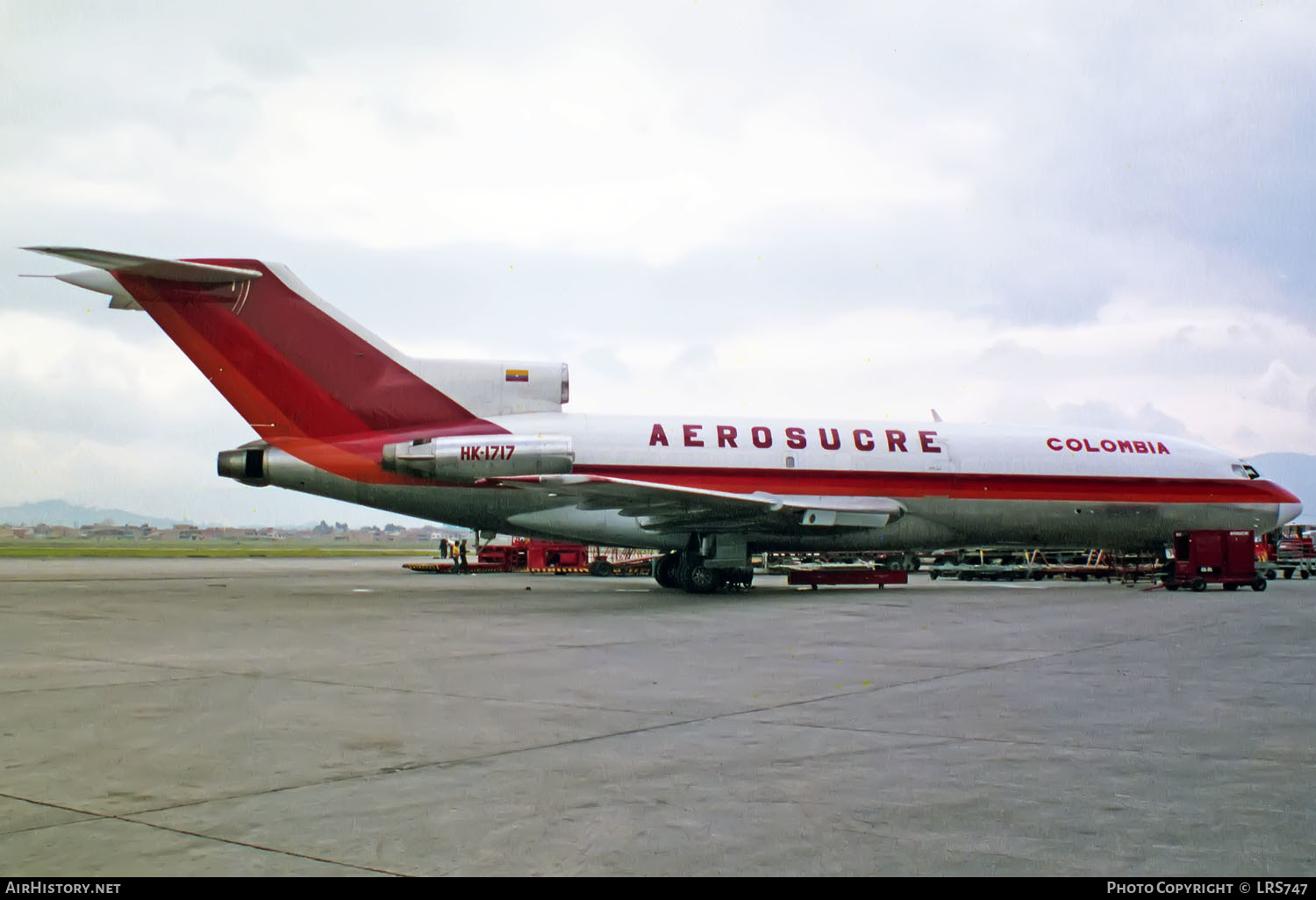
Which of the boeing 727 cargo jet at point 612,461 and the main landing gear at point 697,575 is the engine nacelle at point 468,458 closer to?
the boeing 727 cargo jet at point 612,461

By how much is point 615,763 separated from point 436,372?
718 inches

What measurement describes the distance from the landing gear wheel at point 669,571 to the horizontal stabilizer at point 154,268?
1104 centimetres

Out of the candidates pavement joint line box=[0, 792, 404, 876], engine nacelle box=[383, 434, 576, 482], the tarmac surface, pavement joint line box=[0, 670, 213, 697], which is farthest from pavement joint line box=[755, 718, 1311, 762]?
engine nacelle box=[383, 434, 576, 482]

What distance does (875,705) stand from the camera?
7930 mm

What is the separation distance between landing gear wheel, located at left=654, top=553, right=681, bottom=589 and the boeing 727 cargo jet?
5 centimetres

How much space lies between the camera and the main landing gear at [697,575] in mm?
23234

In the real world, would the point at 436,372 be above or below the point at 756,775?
above

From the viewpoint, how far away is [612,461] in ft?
75.5

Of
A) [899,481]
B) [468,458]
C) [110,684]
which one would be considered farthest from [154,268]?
[899,481]

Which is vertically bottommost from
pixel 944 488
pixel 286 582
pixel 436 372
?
pixel 286 582

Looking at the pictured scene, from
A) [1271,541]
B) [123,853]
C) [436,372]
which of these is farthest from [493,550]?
[123,853]

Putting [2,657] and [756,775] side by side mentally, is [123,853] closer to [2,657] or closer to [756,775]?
[756,775]

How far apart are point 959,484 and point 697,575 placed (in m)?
6.49

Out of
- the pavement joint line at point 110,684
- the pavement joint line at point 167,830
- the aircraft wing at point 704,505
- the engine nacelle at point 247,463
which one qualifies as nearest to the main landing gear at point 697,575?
the aircraft wing at point 704,505
